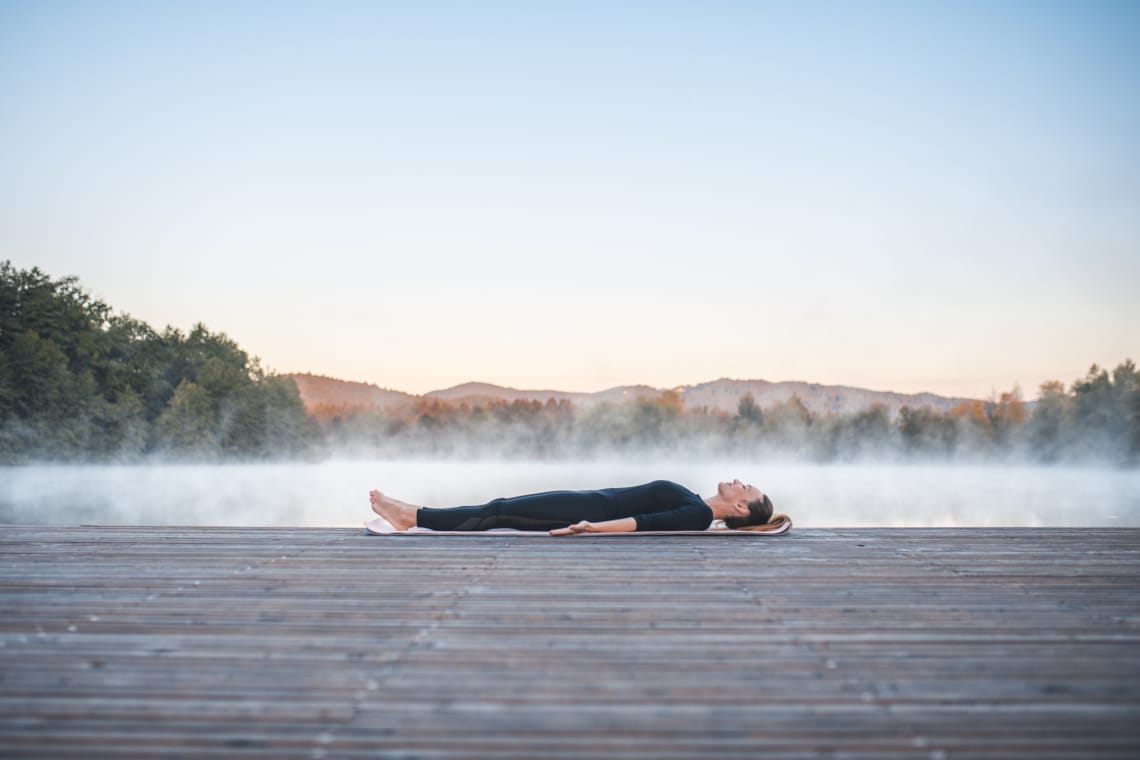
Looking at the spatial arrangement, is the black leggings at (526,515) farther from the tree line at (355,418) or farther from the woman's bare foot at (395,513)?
the tree line at (355,418)

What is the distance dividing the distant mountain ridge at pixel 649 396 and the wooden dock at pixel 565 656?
4034 cm

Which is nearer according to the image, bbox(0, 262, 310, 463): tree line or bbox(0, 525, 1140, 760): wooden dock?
bbox(0, 525, 1140, 760): wooden dock

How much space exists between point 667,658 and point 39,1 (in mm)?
27272

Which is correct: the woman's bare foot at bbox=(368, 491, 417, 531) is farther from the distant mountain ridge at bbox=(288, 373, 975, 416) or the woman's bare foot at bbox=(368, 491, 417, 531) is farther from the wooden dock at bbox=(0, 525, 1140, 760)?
the distant mountain ridge at bbox=(288, 373, 975, 416)

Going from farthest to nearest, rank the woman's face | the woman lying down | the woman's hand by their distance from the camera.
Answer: the woman's face < the woman lying down < the woman's hand

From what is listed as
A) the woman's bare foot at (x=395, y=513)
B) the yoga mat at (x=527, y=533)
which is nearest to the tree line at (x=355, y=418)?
the woman's bare foot at (x=395, y=513)

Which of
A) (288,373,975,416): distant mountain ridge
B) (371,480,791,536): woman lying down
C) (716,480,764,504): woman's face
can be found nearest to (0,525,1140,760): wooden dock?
(371,480,791,536): woman lying down

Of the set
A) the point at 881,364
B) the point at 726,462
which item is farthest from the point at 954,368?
the point at 726,462

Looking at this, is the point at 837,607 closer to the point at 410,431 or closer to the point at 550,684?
the point at 550,684

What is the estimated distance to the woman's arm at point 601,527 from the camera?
3.87 meters

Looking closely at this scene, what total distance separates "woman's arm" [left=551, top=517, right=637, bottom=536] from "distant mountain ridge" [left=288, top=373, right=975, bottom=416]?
3925 cm

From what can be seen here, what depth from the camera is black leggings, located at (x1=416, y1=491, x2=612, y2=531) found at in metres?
4.02

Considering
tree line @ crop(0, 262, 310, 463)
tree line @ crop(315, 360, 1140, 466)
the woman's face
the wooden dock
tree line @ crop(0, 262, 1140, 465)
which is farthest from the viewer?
tree line @ crop(315, 360, 1140, 466)

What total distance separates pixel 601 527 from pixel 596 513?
16cm
